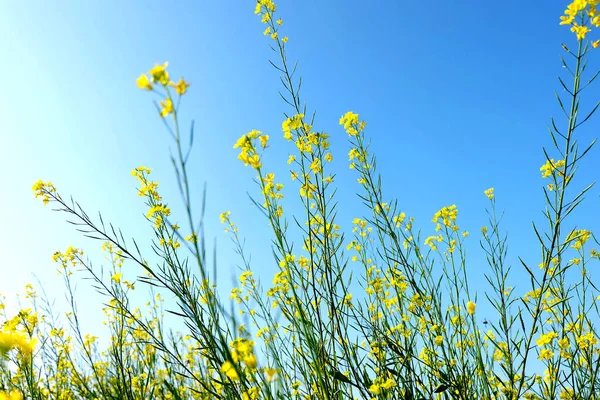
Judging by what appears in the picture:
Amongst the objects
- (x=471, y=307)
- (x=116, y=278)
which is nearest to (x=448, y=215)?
(x=471, y=307)

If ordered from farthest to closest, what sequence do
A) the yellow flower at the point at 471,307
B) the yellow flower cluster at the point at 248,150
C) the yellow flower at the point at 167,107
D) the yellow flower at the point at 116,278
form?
the yellow flower at the point at 116,278
the yellow flower at the point at 471,307
the yellow flower cluster at the point at 248,150
the yellow flower at the point at 167,107

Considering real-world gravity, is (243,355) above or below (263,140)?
below

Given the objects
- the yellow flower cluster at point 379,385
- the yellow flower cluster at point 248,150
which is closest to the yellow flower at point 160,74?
the yellow flower cluster at point 248,150

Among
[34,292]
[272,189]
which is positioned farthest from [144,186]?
[34,292]

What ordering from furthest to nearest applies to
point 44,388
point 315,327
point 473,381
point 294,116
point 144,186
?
point 44,388, point 144,186, point 473,381, point 294,116, point 315,327

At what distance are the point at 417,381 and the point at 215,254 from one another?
1.91 m

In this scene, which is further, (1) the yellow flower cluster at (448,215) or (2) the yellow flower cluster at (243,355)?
(1) the yellow flower cluster at (448,215)

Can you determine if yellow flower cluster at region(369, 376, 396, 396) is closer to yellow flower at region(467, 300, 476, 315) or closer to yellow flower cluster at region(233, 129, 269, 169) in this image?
yellow flower at region(467, 300, 476, 315)

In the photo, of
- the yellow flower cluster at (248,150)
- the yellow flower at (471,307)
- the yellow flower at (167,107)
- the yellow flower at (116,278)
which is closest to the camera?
the yellow flower at (167,107)

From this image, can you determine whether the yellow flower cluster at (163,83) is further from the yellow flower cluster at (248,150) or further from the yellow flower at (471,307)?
the yellow flower at (471,307)

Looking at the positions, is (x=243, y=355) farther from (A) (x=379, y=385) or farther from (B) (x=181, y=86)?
(A) (x=379, y=385)

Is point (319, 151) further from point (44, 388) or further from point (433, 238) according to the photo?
point (44, 388)

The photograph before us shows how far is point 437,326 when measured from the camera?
248cm

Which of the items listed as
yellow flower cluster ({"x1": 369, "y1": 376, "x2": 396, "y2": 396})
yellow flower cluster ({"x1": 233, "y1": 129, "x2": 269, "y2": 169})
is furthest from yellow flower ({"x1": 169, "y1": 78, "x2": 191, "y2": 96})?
yellow flower cluster ({"x1": 369, "y1": 376, "x2": 396, "y2": 396})
